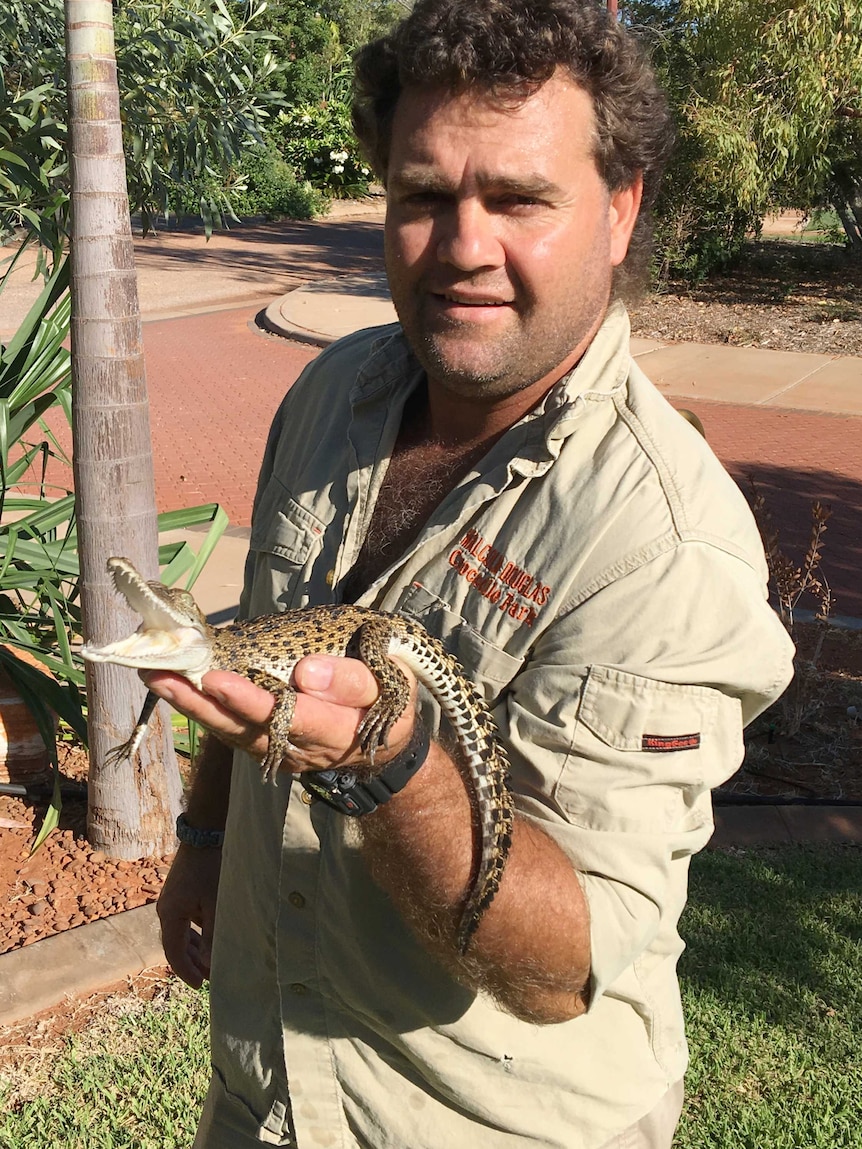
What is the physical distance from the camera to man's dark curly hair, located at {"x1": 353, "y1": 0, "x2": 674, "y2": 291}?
7.18 feet

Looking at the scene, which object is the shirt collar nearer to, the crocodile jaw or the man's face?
the man's face

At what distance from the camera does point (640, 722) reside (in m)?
1.86

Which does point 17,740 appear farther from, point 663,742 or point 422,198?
point 663,742

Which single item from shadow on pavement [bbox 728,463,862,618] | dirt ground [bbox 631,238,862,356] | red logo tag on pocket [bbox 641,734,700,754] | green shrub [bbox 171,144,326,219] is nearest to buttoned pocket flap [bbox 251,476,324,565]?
red logo tag on pocket [bbox 641,734,700,754]

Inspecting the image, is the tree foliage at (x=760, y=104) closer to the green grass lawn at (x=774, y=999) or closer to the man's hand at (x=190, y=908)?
the green grass lawn at (x=774, y=999)

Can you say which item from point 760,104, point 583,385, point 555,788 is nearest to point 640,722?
point 555,788

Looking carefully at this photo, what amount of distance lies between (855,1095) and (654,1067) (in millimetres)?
2181

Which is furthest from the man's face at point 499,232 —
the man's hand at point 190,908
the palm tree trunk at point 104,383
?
the palm tree trunk at point 104,383

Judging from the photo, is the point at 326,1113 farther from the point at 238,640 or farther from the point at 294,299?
the point at 294,299

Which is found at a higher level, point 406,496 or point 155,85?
point 155,85

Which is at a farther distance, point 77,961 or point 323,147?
point 323,147

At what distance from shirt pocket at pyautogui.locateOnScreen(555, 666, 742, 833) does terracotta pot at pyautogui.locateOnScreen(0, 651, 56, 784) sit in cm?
388

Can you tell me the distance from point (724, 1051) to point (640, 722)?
2768 mm

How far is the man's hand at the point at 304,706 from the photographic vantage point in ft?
5.51
